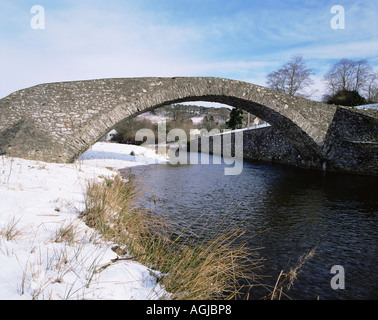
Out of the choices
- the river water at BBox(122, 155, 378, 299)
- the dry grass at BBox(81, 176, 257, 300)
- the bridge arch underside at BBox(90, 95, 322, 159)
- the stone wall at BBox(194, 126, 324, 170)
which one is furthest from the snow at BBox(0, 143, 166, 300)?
the stone wall at BBox(194, 126, 324, 170)

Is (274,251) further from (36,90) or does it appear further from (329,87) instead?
(329,87)

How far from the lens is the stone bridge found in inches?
339

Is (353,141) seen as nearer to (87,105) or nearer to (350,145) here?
(350,145)

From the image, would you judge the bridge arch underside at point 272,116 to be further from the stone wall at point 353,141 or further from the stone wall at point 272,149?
the stone wall at point 353,141

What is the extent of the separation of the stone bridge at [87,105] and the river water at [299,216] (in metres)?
2.82

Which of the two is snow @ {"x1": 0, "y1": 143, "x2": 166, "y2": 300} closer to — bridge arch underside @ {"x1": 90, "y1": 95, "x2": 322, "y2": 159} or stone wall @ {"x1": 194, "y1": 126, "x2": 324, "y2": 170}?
bridge arch underside @ {"x1": 90, "y1": 95, "x2": 322, "y2": 159}

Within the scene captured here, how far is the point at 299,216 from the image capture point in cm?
604

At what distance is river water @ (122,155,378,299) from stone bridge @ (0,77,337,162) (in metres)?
2.82

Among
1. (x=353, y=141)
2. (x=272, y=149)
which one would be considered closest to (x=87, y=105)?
(x=353, y=141)

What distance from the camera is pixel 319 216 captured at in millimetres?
6031

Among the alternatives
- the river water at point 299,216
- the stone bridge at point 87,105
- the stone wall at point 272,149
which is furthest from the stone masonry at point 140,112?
the river water at point 299,216

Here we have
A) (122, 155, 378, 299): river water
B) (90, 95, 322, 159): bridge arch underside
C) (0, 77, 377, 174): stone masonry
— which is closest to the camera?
(122, 155, 378, 299): river water

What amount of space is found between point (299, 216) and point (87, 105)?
7.90 meters
